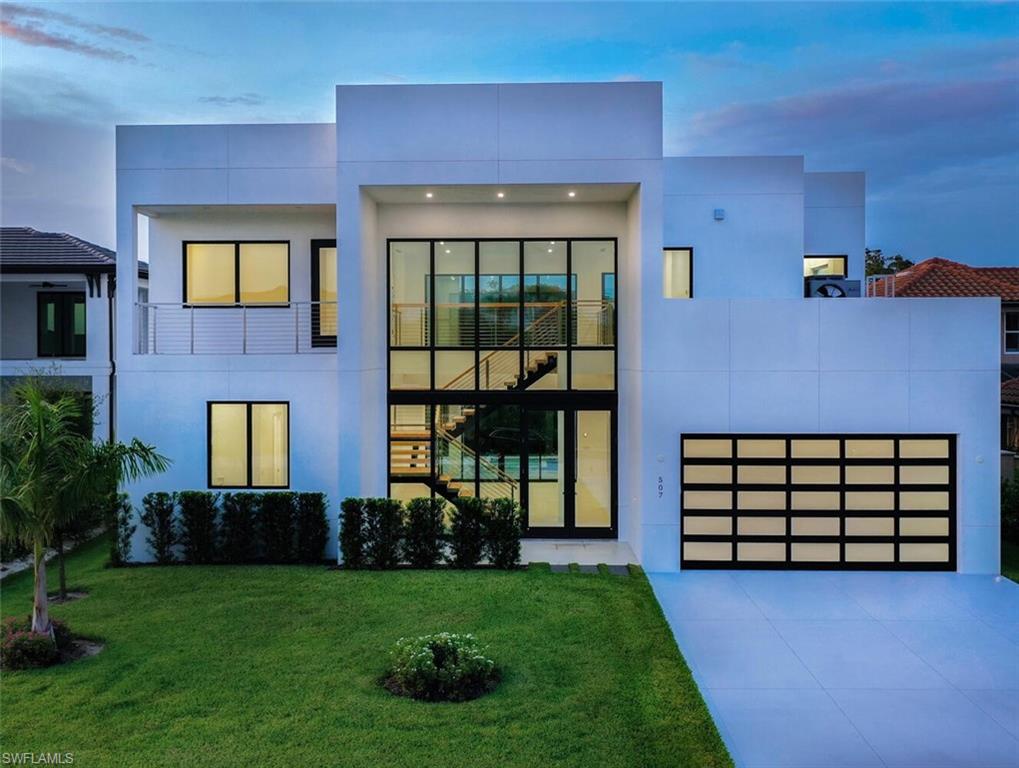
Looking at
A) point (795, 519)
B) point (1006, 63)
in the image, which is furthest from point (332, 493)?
point (1006, 63)

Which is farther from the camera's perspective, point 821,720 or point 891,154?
point 891,154

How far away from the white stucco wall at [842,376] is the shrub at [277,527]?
242 inches

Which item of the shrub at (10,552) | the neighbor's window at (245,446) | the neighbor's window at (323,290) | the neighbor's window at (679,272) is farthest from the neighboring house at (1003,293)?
the shrub at (10,552)

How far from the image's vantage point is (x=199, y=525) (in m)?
11.7

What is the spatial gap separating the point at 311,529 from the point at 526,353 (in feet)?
16.6

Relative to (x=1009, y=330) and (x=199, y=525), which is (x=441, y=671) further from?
(x=1009, y=330)

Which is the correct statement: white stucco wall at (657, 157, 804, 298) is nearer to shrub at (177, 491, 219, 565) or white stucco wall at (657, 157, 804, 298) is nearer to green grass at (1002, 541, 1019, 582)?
green grass at (1002, 541, 1019, 582)

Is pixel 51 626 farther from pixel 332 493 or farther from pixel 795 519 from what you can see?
pixel 795 519

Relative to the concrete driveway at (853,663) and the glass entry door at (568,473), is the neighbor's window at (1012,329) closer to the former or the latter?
the concrete driveway at (853,663)

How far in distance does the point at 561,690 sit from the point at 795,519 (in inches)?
255

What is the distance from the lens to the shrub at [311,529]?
11688 mm

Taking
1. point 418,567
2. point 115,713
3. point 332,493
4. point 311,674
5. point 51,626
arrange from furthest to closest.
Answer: point 332,493, point 418,567, point 51,626, point 311,674, point 115,713

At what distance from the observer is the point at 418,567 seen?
1120 cm

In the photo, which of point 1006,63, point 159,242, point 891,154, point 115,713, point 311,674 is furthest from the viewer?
point 891,154
